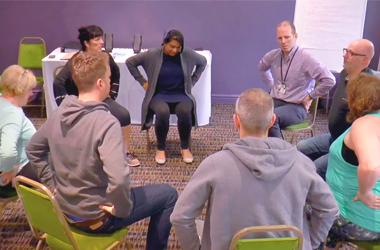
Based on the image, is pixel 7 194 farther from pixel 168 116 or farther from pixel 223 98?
pixel 223 98

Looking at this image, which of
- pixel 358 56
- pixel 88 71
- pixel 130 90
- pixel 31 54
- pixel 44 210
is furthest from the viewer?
pixel 31 54

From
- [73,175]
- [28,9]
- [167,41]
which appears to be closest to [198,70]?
[167,41]

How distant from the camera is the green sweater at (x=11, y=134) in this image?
82.7 inches

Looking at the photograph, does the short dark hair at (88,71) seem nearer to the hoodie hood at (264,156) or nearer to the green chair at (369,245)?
the hoodie hood at (264,156)

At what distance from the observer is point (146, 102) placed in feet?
11.8

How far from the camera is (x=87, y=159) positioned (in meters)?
1.73

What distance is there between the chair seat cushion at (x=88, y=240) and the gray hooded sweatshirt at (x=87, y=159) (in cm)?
10

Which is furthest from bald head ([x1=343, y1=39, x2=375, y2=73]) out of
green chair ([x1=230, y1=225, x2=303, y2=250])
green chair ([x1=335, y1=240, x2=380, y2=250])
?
green chair ([x1=230, y1=225, x2=303, y2=250])

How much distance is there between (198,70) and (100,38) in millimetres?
906

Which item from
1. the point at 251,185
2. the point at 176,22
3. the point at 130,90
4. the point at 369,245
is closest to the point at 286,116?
the point at 369,245

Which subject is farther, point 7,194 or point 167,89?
point 167,89

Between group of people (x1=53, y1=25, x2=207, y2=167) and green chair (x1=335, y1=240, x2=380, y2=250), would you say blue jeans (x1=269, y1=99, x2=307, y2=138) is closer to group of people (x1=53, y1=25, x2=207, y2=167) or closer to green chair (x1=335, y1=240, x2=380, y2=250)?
group of people (x1=53, y1=25, x2=207, y2=167)

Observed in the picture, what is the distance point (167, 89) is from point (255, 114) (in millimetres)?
2214

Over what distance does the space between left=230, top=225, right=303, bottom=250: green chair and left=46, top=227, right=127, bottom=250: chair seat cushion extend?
0.65 metres
